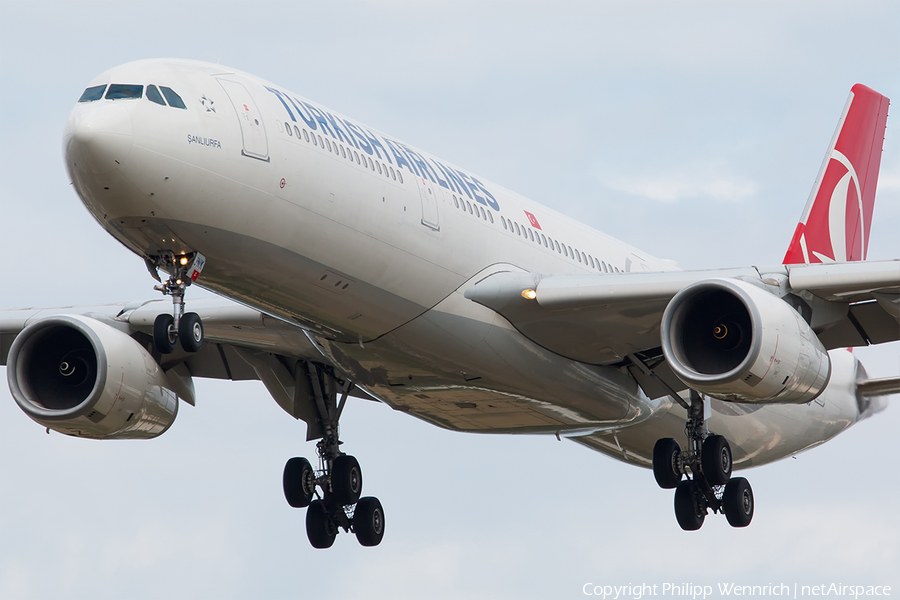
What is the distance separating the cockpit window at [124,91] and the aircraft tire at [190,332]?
9.25 feet

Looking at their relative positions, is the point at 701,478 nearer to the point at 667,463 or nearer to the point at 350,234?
the point at 667,463

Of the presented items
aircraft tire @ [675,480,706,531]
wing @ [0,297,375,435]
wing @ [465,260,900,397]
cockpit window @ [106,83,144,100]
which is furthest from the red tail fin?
cockpit window @ [106,83,144,100]

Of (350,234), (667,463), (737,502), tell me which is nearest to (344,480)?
(667,463)

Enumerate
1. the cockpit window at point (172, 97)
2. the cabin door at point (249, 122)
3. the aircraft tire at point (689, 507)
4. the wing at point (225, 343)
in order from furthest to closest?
Answer: the aircraft tire at point (689, 507), the wing at point (225, 343), the cabin door at point (249, 122), the cockpit window at point (172, 97)

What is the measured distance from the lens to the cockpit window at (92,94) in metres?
16.9

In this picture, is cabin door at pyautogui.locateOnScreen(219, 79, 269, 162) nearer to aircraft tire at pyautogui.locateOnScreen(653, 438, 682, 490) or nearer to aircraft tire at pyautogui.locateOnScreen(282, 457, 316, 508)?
aircraft tire at pyautogui.locateOnScreen(282, 457, 316, 508)

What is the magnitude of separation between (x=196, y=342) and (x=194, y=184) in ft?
6.52

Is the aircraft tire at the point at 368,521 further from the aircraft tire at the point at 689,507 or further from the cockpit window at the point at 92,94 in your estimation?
the cockpit window at the point at 92,94

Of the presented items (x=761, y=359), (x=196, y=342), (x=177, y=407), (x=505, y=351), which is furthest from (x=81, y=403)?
(x=761, y=359)

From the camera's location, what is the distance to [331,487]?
81.3ft

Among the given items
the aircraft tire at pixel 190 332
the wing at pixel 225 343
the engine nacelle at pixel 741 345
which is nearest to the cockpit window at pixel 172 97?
the aircraft tire at pixel 190 332

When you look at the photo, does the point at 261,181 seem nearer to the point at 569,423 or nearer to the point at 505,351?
the point at 505,351

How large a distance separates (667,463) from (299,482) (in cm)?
652

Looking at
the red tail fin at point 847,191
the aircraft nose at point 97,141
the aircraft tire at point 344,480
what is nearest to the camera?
the aircraft nose at point 97,141
